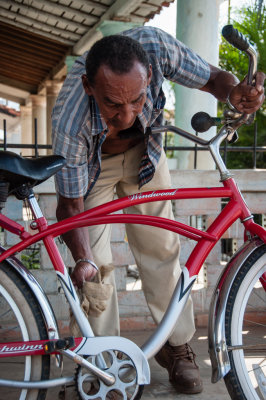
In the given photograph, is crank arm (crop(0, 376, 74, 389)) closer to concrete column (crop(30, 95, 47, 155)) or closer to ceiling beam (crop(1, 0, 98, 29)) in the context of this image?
ceiling beam (crop(1, 0, 98, 29))

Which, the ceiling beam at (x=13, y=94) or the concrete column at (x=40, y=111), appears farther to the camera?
the ceiling beam at (x=13, y=94)

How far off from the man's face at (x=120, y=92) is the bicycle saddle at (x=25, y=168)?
26 centimetres

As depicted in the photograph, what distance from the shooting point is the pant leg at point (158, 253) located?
8.05ft

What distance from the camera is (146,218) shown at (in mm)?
1942

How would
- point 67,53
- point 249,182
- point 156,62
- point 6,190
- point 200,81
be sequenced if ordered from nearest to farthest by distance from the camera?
1. point 6,190
2. point 156,62
3. point 200,81
4. point 249,182
5. point 67,53

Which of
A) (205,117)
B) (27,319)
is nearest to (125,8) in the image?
(205,117)

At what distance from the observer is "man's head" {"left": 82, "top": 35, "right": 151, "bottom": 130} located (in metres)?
1.76

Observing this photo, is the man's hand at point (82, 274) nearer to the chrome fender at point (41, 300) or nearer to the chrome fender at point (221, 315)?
the chrome fender at point (41, 300)

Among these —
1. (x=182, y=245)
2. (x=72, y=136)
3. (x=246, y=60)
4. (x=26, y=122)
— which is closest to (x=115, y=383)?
(x=72, y=136)

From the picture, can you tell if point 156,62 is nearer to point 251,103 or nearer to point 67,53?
point 251,103

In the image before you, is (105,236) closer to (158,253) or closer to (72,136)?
(158,253)

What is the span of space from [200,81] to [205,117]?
1.21ft

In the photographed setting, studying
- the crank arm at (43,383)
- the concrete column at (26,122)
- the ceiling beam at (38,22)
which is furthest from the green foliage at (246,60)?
the concrete column at (26,122)

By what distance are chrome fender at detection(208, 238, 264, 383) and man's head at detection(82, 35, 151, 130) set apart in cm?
69
